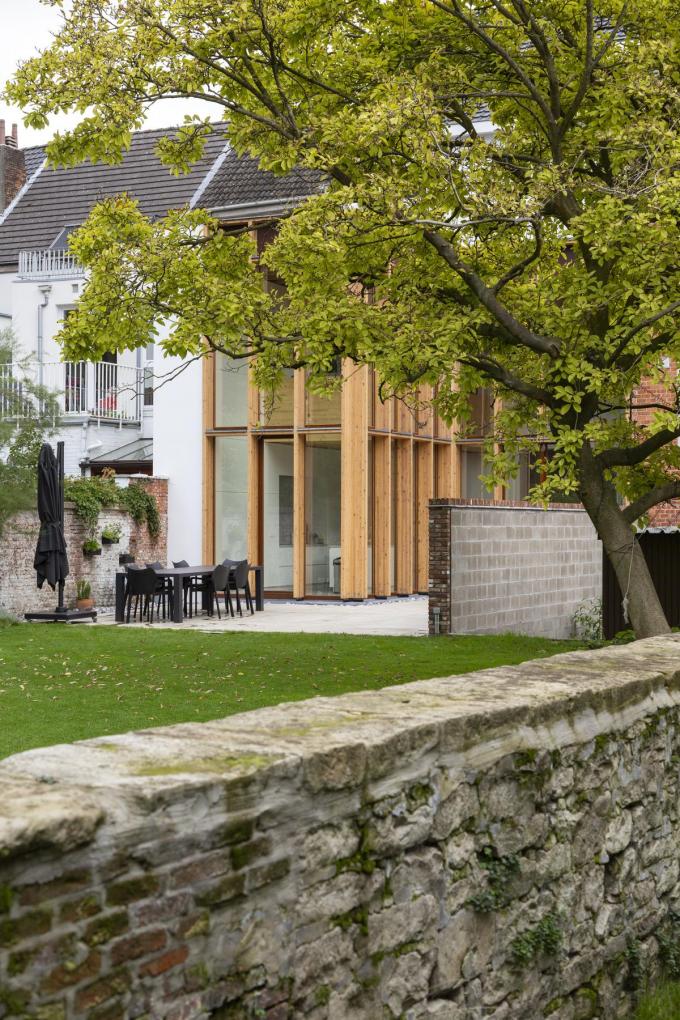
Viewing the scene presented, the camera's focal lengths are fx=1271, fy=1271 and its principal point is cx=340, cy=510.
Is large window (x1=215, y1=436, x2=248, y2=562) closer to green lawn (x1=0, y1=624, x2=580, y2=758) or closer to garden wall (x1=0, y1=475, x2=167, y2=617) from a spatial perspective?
garden wall (x1=0, y1=475, x2=167, y2=617)

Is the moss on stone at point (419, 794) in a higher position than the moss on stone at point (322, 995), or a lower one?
higher

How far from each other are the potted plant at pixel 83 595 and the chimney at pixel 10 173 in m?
16.4

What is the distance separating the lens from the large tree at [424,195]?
10.9m

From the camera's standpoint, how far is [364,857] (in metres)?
3.82

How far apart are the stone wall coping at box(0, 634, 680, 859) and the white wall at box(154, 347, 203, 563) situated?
2029cm

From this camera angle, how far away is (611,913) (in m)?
5.18

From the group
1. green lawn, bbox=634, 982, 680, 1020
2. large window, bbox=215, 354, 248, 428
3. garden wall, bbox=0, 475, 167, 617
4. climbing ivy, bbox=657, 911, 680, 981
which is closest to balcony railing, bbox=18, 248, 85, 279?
large window, bbox=215, 354, 248, 428

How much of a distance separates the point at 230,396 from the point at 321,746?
885 inches

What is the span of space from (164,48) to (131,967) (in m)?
10.2

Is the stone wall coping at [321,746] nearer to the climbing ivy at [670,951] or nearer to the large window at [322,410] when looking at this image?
the climbing ivy at [670,951]

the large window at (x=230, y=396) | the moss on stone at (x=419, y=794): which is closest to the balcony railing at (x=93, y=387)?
the large window at (x=230, y=396)

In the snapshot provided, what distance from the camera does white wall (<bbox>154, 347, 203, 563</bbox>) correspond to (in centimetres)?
2569

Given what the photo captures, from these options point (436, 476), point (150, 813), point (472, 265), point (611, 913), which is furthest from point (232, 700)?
point (436, 476)

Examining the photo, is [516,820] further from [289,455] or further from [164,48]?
[289,455]
